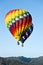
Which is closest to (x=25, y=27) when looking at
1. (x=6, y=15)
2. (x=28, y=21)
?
(x=28, y=21)

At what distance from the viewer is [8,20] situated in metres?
85.7

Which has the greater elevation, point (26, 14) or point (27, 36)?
point (26, 14)

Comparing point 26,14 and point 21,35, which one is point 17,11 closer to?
point 26,14

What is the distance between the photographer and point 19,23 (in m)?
83.8

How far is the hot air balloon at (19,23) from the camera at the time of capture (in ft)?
272

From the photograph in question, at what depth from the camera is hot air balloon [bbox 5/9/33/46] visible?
3263 inches

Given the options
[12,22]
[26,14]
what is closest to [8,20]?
[12,22]

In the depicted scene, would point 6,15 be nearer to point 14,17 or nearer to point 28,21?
point 14,17

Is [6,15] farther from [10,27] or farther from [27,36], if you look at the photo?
[27,36]

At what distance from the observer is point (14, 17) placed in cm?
8500

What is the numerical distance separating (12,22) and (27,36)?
287 inches

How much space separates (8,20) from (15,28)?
4.25 metres

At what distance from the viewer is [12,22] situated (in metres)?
85.5

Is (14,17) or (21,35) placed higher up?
(14,17)
